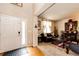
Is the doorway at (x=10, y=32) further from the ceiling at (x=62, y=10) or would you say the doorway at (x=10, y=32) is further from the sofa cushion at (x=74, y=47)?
the sofa cushion at (x=74, y=47)

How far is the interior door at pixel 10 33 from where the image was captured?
387 cm

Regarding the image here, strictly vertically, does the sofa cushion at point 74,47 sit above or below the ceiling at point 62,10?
below

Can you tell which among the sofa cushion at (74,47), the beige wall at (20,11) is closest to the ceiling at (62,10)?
the beige wall at (20,11)

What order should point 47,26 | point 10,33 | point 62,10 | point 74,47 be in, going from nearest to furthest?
point 74,47
point 47,26
point 62,10
point 10,33

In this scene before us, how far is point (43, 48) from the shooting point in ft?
13.1

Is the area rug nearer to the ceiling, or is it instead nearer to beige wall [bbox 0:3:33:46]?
beige wall [bbox 0:3:33:46]

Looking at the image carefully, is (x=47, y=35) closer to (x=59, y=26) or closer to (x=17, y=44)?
(x=59, y=26)

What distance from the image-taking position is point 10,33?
4004 millimetres

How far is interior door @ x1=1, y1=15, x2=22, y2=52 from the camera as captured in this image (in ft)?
12.7

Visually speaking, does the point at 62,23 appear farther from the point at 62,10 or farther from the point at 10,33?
the point at 10,33

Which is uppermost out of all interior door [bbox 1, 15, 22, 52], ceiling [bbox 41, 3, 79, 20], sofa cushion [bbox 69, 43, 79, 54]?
ceiling [bbox 41, 3, 79, 20]

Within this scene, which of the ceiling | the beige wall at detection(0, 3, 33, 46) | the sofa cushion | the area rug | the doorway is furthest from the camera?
the doorway

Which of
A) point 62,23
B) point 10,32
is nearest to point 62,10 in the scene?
point 62,23

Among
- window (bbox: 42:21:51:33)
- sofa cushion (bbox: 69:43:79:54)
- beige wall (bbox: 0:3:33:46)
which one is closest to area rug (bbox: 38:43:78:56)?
sofa cushion (bbox: 69:43:79:54)
